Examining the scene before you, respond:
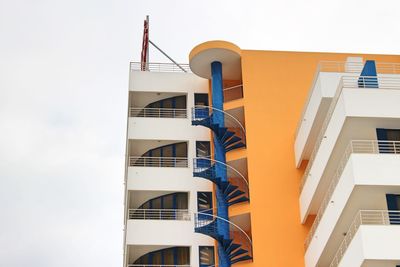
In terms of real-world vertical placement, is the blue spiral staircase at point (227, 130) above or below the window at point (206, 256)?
above

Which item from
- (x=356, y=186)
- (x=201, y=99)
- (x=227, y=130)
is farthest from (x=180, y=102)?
(x=356, y=186)

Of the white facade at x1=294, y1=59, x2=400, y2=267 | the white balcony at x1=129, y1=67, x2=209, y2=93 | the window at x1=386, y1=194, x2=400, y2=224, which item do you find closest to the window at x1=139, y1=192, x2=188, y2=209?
the white balcony at x1=129, y1=67, x2=209, y2=93

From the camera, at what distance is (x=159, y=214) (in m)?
57.8

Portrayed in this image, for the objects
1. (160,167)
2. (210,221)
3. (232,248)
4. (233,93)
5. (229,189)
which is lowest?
(232,248)

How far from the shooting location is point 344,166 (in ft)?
142

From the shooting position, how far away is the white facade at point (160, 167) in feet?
181

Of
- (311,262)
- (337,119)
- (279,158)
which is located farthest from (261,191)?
(337,119)

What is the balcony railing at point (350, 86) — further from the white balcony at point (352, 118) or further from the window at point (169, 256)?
the window at point (169, 256)

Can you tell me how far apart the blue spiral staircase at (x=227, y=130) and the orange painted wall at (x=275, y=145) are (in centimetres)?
180

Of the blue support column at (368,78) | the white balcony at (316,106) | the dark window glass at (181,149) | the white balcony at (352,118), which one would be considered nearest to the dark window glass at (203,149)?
the dark window glass at (181,149)

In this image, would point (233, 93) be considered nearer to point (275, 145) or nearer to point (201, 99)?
point (201, 99)

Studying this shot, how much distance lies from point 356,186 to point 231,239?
13.8 meters

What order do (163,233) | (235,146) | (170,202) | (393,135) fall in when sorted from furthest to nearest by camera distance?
1. (170,202)
2. (235,146)
3. (163,233)
4. (393,135)

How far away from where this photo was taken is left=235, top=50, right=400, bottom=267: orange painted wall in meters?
50.1
